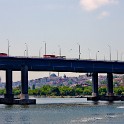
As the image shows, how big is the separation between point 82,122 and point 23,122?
42.3ft

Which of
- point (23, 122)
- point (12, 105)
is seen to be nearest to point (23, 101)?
point (12, 105)

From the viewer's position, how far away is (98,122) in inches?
4594

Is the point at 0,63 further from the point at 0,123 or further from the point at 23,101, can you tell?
the point at 0,123

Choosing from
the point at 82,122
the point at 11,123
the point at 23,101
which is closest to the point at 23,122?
the point at 11,123

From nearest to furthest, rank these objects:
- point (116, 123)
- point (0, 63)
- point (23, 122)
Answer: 1. point (116, 123)
2. point (23, 122)
3. point (0, 63)

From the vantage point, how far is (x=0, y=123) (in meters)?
119

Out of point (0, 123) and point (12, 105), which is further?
point (12, 105)

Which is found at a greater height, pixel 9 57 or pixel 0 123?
pixel 9 57

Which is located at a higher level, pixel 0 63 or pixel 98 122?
pixel 0 63

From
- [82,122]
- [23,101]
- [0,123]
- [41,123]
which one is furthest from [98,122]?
[23,101]

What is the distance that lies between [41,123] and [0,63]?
283ft

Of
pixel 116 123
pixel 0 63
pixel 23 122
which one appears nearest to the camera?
pixel 116 123

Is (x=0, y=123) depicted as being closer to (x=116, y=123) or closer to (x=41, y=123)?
(x=41, y=123)

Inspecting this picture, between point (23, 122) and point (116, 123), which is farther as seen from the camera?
point (23, 122)
